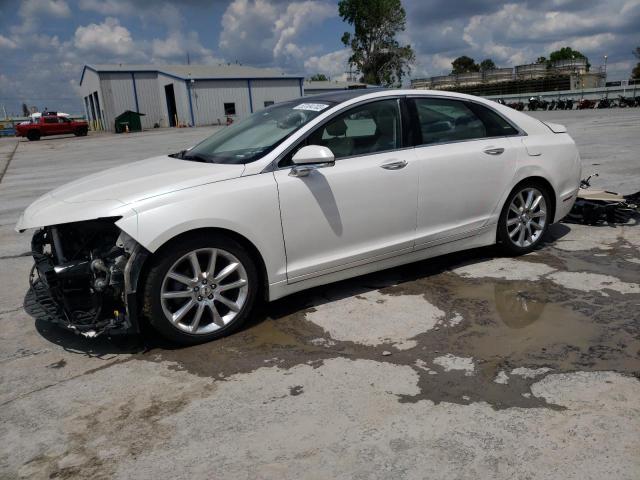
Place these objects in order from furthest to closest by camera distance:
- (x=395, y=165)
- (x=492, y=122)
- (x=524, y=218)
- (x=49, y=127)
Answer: (x=49, y=127) → (x=524, y=218) → (x=492, y=122) → (x=395, y=165)

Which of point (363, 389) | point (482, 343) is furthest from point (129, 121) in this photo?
point (363, 389)

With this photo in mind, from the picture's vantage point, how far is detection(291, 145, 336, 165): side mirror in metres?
3.60

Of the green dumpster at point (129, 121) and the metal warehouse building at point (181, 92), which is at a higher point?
the metal warehouse building at point (181, 92)

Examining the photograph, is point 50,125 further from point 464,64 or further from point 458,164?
point 464,64

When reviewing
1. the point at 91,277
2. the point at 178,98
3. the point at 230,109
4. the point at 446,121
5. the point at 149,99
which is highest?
the point at 149,99

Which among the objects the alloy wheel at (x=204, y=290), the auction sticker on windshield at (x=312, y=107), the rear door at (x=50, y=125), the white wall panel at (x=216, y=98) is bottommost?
the alloy wheel at (x=204, y=290)

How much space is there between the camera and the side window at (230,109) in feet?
153

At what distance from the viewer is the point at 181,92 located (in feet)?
149

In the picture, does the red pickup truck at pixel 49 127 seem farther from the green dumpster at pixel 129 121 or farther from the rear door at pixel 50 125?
the green dumpster at pixel 129 121

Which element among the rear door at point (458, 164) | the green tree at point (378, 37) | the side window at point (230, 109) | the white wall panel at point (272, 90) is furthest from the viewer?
the green tree at point (378, 37)

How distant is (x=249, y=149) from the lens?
3.98 m

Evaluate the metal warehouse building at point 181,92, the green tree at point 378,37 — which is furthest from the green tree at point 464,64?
the metal warehouse building at point 181,92

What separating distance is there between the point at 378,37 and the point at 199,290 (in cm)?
7752

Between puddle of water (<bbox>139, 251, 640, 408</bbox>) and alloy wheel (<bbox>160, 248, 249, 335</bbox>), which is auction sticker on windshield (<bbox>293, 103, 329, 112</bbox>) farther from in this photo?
puddle of water (<bbox>139, 251, 640, 408</bbox>)
